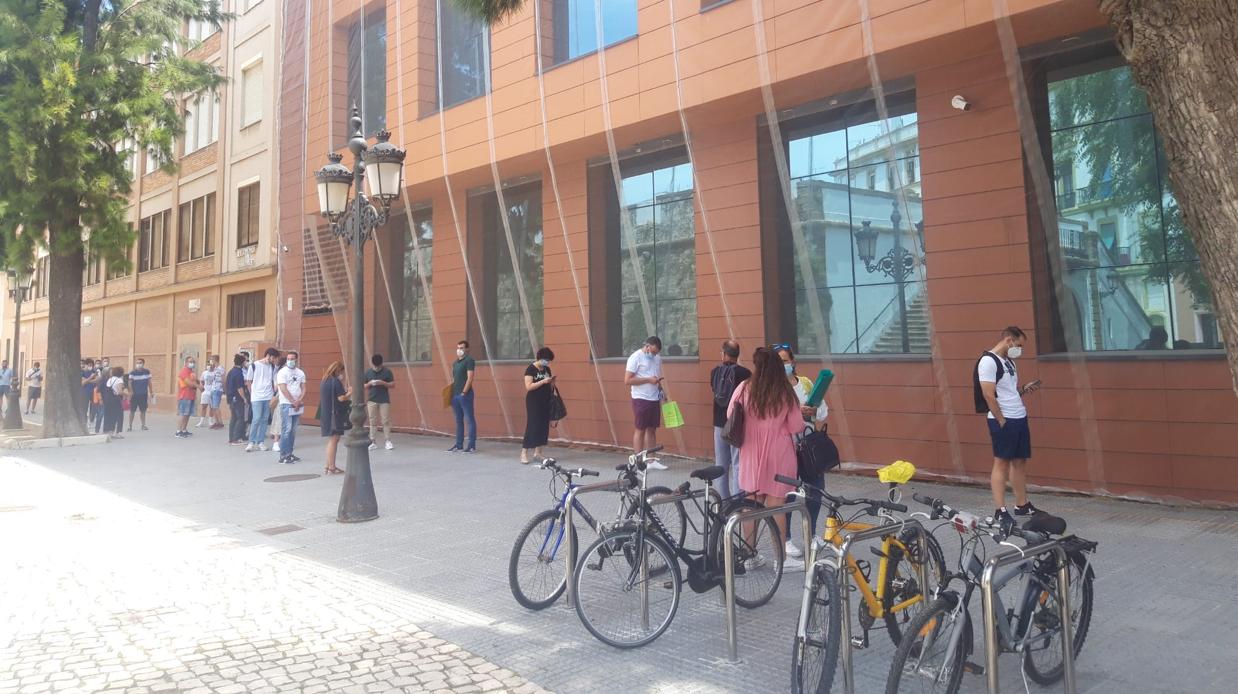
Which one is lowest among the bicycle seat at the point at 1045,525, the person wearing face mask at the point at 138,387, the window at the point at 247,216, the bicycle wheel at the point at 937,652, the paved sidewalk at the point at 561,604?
the paved sidewalk at the point at 561,604

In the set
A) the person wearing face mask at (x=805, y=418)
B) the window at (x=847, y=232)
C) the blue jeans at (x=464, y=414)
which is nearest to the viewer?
the person wearing face mask at (x=805, y=418)

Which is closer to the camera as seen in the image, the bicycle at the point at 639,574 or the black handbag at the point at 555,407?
the bicycle at the point at 639,574

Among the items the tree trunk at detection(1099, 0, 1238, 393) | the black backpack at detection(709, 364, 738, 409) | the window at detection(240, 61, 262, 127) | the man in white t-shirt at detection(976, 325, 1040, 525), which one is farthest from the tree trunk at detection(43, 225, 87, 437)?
the tree trunk at detection(1099, 0, 1238, 393)

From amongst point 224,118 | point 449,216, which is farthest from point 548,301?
point 224,118

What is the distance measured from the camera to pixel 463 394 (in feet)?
43.0

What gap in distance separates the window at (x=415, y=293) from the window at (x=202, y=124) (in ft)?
37.5

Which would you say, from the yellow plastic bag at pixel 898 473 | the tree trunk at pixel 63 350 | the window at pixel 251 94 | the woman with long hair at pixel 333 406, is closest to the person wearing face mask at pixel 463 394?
the woman with long hair at pixel 333 406

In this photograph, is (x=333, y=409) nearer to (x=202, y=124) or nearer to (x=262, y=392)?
(x=262, y=392)

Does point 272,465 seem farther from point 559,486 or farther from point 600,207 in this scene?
point 600,207

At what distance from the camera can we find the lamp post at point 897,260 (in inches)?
387

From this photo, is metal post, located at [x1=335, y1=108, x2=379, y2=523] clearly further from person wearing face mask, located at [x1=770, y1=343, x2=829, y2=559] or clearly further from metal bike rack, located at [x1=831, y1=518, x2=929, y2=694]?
metal bike rack, located at [x1=831, y1=518, x2=929, y2=694]

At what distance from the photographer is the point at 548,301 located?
1410 cm

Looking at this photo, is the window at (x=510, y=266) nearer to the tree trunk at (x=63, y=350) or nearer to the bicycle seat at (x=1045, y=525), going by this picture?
the tree trunk at (x=63, y=350)

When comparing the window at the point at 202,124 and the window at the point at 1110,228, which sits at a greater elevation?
the window at the point at 202,124
